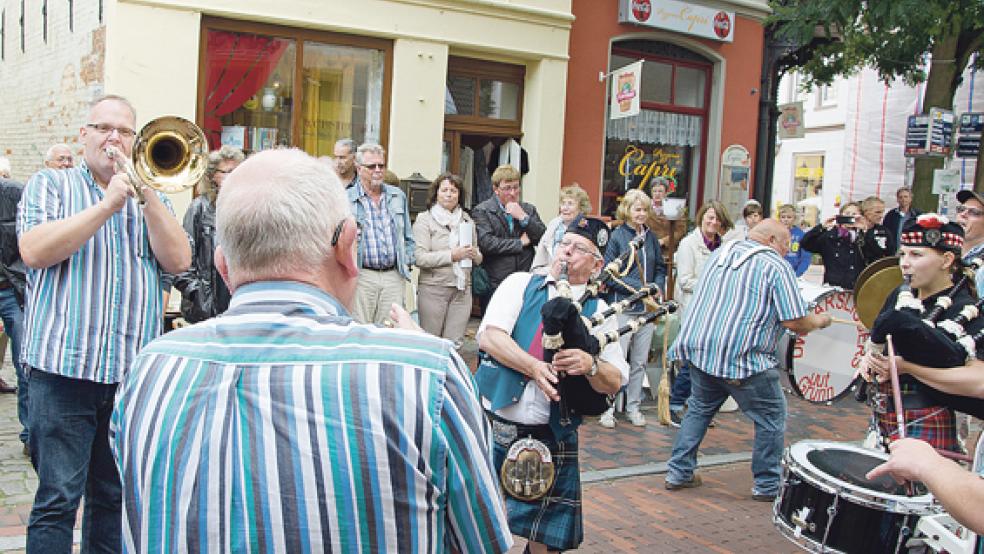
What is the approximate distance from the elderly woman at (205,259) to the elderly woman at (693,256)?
14.7ft

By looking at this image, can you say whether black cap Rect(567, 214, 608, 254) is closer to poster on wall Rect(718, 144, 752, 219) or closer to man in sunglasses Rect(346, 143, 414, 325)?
man in sunglasses Rect(346, 143, 414, 325)

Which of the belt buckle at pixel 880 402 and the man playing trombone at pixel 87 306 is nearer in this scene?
the man playing trombone at pixel 87 306

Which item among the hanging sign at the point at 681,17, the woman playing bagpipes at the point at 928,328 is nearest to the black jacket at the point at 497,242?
the woman playing bagpipes at the point at 928,328

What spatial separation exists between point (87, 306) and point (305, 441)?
2.27 meters

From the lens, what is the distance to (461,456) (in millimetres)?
1658

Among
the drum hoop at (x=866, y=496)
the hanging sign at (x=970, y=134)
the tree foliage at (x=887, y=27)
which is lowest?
the drum hoop at (x=866, y=496)

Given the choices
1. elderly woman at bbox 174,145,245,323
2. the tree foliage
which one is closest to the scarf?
elderly woman at bbox 174,145,245,323

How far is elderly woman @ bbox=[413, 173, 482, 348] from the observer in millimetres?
8055

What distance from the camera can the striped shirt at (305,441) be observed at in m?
1.60

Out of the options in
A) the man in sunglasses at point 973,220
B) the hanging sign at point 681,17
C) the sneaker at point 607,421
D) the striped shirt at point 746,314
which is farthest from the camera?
the hanging sign at point 681,17

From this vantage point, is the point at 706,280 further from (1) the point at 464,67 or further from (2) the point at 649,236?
(1) the point at 464,67

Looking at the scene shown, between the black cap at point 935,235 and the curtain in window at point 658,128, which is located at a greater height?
the curtain in window at point 658,128

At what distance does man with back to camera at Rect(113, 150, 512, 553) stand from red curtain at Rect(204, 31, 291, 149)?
9345 mm

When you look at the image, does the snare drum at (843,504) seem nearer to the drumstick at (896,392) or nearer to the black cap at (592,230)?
the drumstick at (896,392)
